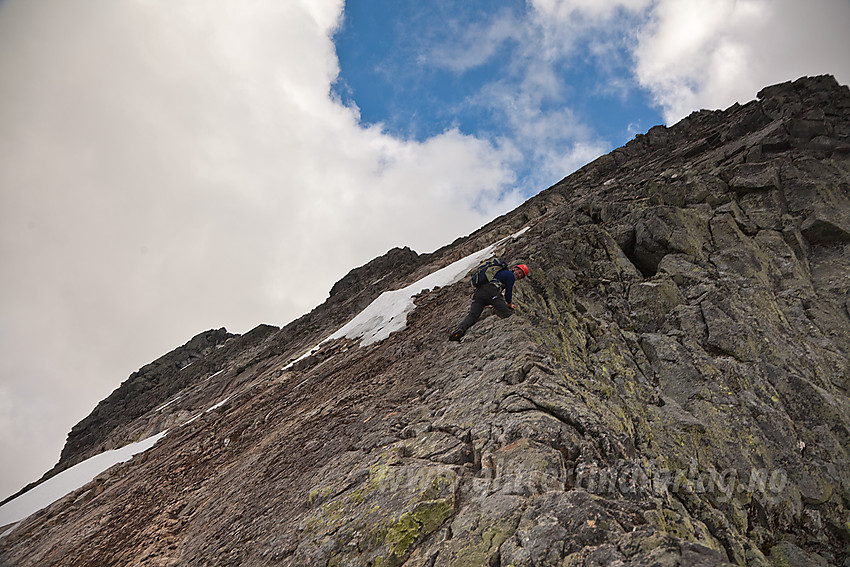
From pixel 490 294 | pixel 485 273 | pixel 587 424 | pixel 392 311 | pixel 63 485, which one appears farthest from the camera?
pixel 392 311

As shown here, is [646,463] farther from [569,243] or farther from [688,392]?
[569,243]

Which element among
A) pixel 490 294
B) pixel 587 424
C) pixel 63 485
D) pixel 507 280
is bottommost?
pixel 587 424

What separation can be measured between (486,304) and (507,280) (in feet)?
2.70

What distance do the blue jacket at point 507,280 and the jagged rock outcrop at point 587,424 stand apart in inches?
26.3

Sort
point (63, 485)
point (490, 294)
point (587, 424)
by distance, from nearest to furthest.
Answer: point (587, 424)
point (490, 294)
point (63, 485)

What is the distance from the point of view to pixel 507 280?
34.3 ft

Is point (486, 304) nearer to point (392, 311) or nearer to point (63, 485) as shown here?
point (392, 311)

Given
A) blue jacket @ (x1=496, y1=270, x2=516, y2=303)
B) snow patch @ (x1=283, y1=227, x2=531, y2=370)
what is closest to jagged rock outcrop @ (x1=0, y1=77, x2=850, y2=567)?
blue jacket @ (x1=496, y1=270, x2=516, y2=303)

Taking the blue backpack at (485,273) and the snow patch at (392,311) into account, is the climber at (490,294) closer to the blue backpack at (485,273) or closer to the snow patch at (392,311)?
the blue backpack at (485,273)

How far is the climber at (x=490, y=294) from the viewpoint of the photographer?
33.6 feet

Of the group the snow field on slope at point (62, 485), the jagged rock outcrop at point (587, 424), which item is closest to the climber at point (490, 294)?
the jagged rock outcrop at point (587, 424)

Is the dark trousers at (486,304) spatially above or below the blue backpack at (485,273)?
below

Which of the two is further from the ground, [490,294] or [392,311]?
[392,311]

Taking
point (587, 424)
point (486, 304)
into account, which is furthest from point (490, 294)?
point (587, 424)
